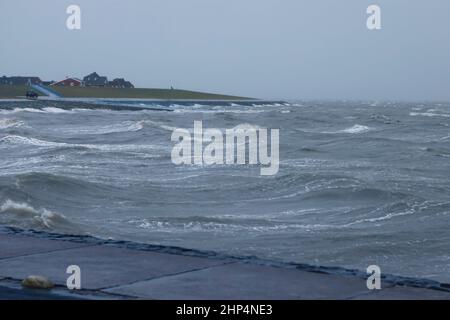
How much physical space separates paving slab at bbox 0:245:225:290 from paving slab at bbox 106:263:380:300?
176 millimetres

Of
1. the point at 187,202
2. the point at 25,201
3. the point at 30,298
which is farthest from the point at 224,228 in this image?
the point at 30,298

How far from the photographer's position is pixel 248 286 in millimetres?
5012

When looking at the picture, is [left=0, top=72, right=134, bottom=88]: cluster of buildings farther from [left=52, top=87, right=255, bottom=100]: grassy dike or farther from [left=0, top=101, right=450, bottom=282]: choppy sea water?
[left=0, top=101, right=450, bottom=282]: choppy sea water

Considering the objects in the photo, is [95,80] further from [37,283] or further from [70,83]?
[37,283]

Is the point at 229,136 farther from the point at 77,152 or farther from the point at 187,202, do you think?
the point at 187,202

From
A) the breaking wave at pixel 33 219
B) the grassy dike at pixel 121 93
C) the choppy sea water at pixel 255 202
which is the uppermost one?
the grassy dike at pixel 121 93

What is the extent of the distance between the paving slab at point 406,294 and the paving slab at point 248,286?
10cm

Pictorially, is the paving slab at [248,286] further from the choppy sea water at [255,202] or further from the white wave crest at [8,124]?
the white wave crest at [8,124]

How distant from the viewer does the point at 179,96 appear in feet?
399

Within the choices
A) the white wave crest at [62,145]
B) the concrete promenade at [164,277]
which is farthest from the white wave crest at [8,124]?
the concrete promenade at [164,277]

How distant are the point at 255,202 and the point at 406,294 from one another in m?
10.4

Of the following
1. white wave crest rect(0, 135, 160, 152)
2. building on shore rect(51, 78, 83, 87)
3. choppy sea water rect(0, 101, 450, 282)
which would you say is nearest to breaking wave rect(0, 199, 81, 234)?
choppy sea water rect(0, 101, 450, 282)

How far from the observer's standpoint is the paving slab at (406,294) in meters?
4.73

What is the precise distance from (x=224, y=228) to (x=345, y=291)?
23.2 feet
